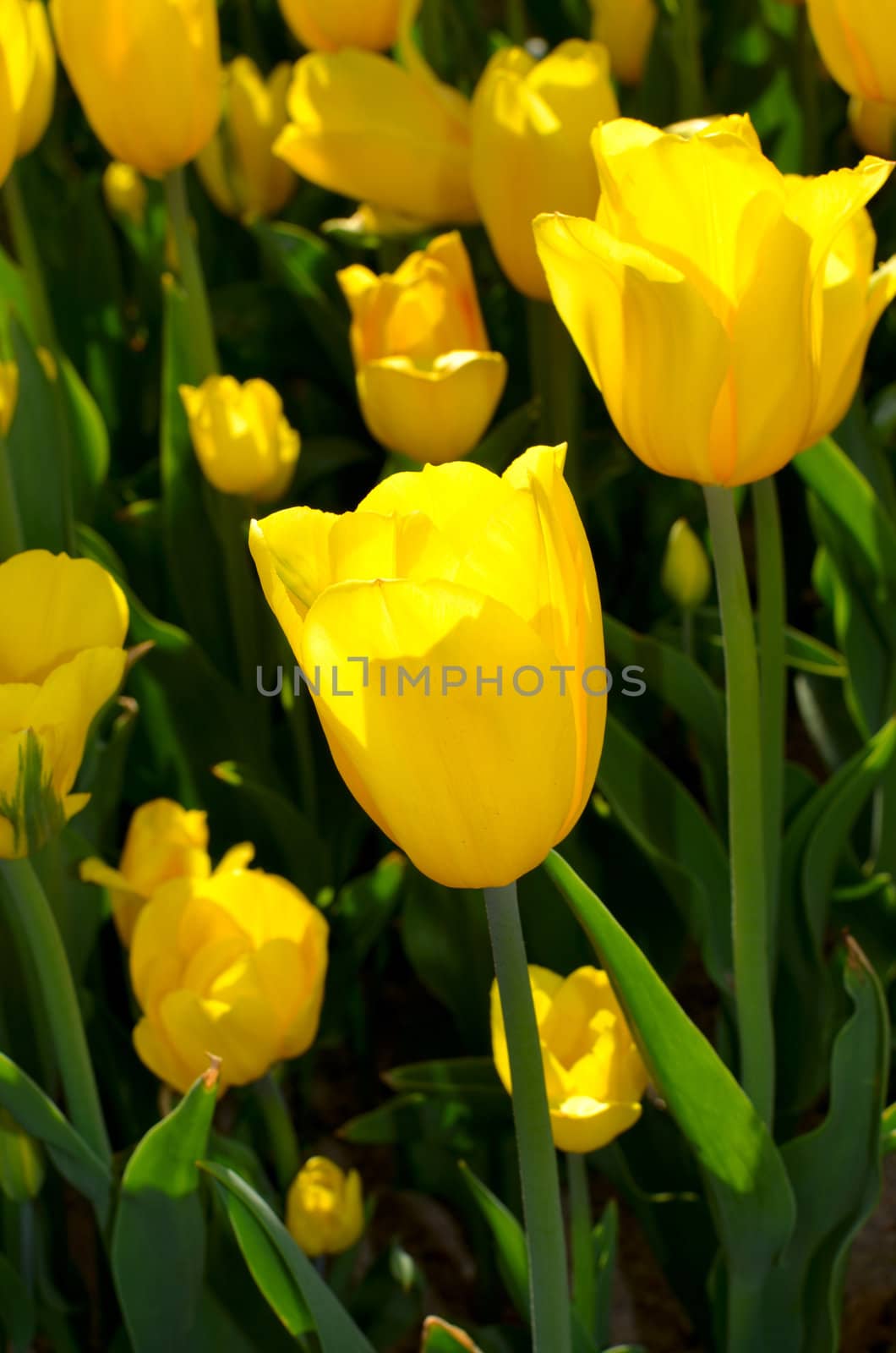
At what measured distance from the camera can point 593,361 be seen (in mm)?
604

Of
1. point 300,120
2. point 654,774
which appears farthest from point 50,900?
point 300,120

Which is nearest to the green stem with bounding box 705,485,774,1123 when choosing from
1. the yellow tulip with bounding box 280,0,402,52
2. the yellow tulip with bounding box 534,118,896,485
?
the yellow tulip with bounding box 534,118,896,485

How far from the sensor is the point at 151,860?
0.82m

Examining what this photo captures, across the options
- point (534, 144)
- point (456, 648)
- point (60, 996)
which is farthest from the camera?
point (534, 144)

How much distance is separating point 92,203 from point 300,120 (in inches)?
17.5

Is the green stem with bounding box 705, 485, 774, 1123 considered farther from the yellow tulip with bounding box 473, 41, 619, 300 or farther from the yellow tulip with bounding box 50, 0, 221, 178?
the yellow tulip with bounding box 50, 0, 221, 178

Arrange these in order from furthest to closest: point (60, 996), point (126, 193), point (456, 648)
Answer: point (126, 193) → point (60, 996) → point (456, 648)

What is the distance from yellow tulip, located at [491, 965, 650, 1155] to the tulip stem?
0.09 m

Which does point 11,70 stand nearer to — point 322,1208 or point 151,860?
point 151,860

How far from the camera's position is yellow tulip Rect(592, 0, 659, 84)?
124 cm

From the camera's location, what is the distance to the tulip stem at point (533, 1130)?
49 centimetres

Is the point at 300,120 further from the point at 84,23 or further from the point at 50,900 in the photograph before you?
the point at 50,900

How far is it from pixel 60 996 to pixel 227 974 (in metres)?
0.09

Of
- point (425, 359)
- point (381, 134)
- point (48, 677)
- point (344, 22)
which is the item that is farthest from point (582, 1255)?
point (344, 22)
